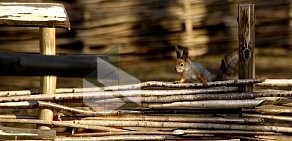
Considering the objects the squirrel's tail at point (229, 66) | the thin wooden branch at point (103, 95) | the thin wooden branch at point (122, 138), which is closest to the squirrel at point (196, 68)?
the squirrel's tail at point (229, 66)

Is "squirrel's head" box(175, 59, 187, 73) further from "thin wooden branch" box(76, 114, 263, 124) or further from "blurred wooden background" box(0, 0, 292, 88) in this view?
"blurred wooden background" box(0, 0, 292, 88)

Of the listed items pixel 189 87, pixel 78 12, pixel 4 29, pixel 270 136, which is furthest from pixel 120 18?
pixel 270 136

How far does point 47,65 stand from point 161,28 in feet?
12.2

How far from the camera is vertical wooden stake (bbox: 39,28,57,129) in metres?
4.29

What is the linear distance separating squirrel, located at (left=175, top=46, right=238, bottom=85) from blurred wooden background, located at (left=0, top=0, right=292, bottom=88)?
0.71m

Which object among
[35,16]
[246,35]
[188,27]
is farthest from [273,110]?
[35,16]

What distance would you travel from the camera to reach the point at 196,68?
15.8 ft

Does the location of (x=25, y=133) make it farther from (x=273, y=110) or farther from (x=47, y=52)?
(x=273, y=110)

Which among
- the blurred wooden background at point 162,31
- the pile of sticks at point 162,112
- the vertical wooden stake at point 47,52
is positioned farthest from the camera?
the blurred wooden background at point 162,31

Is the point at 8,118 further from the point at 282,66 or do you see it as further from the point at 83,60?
the point at 83,60

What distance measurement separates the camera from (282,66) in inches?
221

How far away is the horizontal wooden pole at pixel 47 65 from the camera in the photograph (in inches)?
75.3

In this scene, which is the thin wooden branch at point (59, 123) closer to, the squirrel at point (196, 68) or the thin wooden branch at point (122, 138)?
the thin wooden branch at point (122, 138)

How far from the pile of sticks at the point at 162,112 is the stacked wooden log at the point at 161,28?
3.57ft
